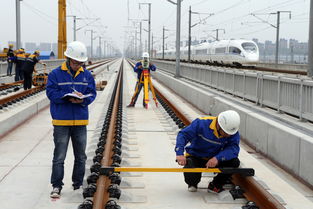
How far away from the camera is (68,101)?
6043 millimetres

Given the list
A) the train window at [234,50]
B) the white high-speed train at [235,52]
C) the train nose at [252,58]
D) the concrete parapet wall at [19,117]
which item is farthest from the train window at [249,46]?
the concrete parapet wall at [19,117]

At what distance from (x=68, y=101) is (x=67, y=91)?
0.12 meters

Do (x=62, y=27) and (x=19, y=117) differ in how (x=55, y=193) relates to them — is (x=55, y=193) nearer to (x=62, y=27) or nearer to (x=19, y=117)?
(x=19, y=117)

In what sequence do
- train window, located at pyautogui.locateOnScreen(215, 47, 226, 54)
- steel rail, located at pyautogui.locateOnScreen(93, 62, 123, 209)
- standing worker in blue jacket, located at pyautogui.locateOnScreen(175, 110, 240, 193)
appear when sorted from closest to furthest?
steel rail, located at pyautogui.locateOnScreen(93, 62, 123, 209), standing worker in blue jacket, located at pyautogui.locateOnScreen(175, 110, 240, 193), train window, located at pyautogui.locateOnScreen(215, 47, 226, 54)

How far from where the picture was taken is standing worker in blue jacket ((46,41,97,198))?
5.96 m

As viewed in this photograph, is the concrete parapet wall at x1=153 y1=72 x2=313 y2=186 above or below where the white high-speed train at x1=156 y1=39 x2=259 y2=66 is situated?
below

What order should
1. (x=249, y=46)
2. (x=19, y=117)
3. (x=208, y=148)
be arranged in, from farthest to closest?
(x=249, y=46) → (x=19, y=117) → (x=208, y=148)

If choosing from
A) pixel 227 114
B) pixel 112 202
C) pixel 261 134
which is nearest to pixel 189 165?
pixel 227 114

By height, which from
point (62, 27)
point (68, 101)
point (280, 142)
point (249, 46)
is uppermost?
point (62, 27)

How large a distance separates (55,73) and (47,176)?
1974 mm

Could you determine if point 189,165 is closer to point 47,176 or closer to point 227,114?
point 227,114

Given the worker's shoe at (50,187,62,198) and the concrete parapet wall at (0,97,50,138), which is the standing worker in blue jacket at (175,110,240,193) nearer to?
the worker's shoe at (50,187,62,198)

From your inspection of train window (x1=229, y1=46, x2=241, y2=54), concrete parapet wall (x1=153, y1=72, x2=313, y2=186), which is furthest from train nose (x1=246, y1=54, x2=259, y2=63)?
concrete parapet wall (x1=153, y1=72, x2=313, y2=186)

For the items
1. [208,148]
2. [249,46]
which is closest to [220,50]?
[249,46]
